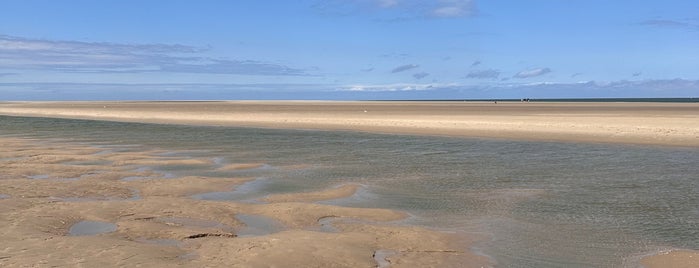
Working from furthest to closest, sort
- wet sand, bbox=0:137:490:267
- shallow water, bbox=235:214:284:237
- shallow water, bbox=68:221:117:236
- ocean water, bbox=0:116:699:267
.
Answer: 1. shallow water, bbox=235:214:284:237
2. shallow water, bbox=68:221:117:236
3. ocean water, bbox=0:116:699:267
4. wet sand, bbox=0:137:490:267

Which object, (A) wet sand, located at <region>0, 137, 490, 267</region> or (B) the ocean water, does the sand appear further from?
(A) wet sand, located at <region>0, 137, 490, 267</region>

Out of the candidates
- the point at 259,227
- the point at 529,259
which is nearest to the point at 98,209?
the point at 259,227

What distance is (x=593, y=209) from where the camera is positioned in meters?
11.2

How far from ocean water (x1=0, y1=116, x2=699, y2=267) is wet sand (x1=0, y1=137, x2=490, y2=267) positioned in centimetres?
78

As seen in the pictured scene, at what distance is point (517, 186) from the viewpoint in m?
14.1

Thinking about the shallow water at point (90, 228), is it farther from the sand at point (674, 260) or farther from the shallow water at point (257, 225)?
the sand at point (674, 260)

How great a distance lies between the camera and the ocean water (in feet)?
28.7

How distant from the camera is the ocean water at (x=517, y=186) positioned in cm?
874

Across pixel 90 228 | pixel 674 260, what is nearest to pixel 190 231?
pixel 90 228

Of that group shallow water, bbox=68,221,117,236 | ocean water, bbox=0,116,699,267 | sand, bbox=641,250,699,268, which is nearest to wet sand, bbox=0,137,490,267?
shallow water, bbox=68,221,117,236

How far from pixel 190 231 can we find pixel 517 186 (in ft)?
26.5

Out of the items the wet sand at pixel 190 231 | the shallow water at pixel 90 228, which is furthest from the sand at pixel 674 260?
the shallow water at pixel 90 228

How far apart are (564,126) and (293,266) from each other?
2719 cm

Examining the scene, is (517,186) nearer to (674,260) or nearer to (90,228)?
(674,260)
